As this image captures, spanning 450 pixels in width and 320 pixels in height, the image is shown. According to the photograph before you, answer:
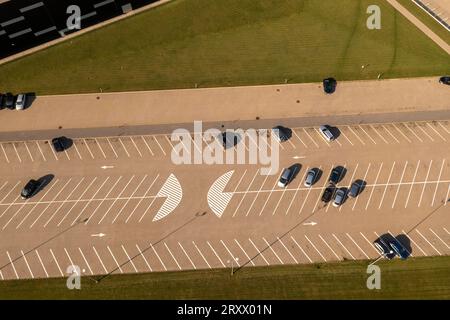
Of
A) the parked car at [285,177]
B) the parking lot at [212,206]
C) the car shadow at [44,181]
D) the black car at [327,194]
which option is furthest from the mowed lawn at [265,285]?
the car shadow at [44,181]

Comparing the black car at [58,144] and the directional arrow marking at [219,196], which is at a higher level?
the black car at [58,144]

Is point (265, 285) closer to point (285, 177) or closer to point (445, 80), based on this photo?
point (285, 177)

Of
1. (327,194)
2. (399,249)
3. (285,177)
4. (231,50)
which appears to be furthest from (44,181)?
(399,249)

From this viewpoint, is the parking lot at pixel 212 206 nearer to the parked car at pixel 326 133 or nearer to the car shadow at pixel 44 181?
the car shadow at pixel 44 181

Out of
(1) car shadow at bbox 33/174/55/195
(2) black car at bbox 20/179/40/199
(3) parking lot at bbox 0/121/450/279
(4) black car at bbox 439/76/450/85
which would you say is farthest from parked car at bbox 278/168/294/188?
(2) black car at bbox 20/179/40/199

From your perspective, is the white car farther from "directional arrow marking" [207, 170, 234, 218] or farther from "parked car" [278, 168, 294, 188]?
"parked car" [278, 168, 294, 188]

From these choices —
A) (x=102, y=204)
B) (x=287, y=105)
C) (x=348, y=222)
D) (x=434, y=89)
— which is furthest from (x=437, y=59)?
(x=102, y=204)

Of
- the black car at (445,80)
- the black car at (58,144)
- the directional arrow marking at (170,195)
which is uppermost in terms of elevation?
the black car at (58,144)
